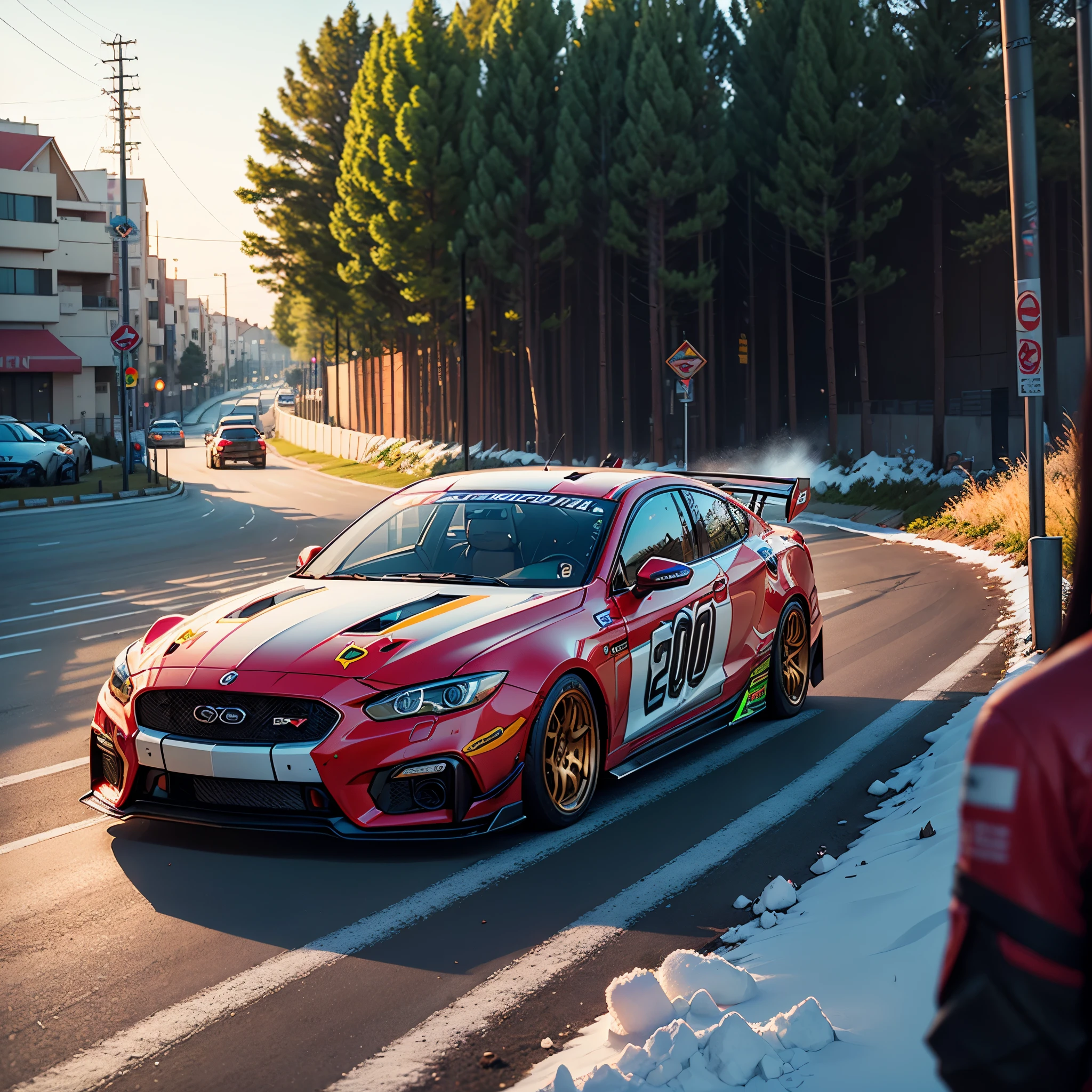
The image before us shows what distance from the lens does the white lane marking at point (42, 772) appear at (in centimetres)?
711

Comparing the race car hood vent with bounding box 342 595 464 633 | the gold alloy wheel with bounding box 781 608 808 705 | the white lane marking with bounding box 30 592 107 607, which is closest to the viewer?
the race car hood vent with bounding box 342 595 464 633

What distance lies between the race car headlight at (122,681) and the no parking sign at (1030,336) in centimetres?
747

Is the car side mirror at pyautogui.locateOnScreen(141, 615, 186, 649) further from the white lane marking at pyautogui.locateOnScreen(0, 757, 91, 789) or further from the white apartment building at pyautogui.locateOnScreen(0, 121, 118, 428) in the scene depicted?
the white apartment building at pyautogui.locateOnScreen(0, 121, 118, 428)

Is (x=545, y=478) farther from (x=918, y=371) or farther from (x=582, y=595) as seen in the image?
(x=918, y=371)

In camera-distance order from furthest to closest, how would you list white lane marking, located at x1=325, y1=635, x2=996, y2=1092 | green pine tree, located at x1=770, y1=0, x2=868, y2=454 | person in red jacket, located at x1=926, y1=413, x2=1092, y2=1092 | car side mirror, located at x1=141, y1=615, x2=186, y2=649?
green pine tree, located at x1=770, y1=0, x2=868, y2=454 → car side mirror, located at x1=141, y1=615, x2=186, y2=649 → white lane marking, located at x1=325, y1=635, x2=996, y2=1092 → person in red jacket, located at x1=926, y1=413, x2=1092, y2=1092

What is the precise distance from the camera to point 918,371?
4159cm

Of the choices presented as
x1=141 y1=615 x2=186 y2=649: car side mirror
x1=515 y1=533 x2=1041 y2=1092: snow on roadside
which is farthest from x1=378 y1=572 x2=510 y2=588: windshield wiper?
x1=515 y1=533 x2=1041 y2=1092: snow on roadside

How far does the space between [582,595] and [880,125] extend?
30.1 m

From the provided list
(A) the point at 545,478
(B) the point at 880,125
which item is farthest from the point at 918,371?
(A) the point at 545,478

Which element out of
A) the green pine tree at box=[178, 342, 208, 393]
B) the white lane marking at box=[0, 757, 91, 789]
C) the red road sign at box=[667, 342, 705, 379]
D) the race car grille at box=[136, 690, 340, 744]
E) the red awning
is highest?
the green pine tree at box=[178, 342, 208, 393]

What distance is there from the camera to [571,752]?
621 centimetres

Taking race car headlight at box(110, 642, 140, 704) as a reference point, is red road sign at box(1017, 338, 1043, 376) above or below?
above

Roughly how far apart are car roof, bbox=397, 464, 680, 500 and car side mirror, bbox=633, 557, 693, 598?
0.63 metres

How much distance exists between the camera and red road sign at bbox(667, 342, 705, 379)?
96.2 feet
